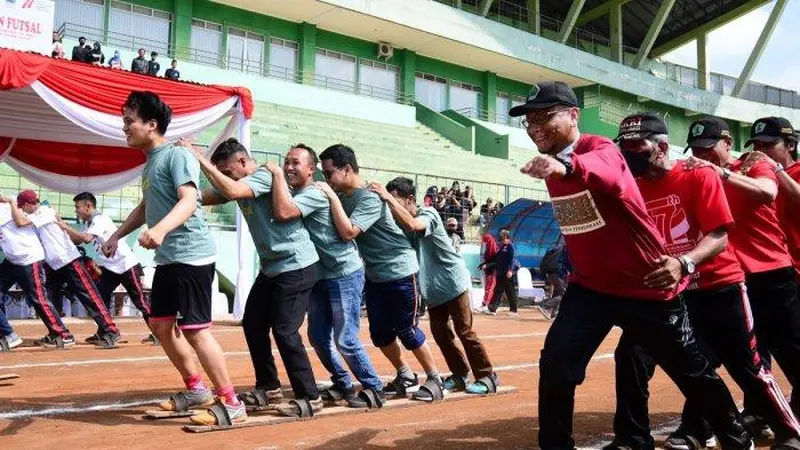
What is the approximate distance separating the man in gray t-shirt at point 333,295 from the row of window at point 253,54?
20438mm

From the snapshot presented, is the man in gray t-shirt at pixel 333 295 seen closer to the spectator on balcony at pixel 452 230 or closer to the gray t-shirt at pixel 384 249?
the gray t-shirt at pixel 384 249

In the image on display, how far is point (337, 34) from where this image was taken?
97.9ft

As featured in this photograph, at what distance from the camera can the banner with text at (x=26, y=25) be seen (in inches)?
349

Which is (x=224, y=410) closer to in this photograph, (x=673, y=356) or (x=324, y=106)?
(x=673, y=356)

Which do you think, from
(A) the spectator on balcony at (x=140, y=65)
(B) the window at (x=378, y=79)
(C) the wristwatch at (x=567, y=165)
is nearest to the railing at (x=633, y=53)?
(B) the window at (x=378, y=79)

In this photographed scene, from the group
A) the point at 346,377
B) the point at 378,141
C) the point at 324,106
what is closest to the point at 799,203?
the point at 346,377

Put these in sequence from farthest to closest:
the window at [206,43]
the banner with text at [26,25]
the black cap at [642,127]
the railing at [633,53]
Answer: the railing at [633,53] → the window at [206,43] → the banner with text at [26,25] → the black cap at [642,127]

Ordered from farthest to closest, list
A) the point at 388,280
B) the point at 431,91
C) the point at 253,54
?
the point at 431,91 < the point at 253,54 < the point at 388,280

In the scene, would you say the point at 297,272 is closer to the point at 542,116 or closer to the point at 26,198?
the point at 542,116

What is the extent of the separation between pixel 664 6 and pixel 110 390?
A: 40.0m

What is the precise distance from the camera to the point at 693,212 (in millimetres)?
3748

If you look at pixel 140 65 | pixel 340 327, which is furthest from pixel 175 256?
pixel 140 65

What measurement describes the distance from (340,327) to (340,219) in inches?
30.9

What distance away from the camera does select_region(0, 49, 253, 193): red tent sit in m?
9.25
